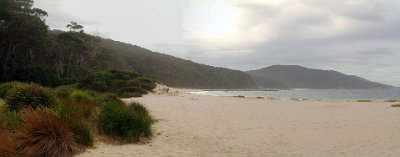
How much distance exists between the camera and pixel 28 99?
1170 cm

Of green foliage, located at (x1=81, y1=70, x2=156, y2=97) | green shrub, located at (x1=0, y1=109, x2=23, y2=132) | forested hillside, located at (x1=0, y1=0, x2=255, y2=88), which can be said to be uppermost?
forested hillside, located at (x1=0, y1=0, x2=255, y2=88)

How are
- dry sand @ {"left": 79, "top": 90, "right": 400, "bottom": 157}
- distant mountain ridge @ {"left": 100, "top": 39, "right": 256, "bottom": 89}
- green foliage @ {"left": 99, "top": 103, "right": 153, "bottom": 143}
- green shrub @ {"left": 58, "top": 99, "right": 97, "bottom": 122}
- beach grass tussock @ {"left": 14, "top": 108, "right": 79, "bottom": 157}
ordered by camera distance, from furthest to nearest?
distant mountain ridge @ {"left": 100, "top": 39, "right": 256, "bottom": 89}
green shrub @ {"left": 58, "top": 99, "right": 97, "bottom": 122}
green foliage @ {"left": 99, "top": 103, "right": 153, "bottom": 143}
dry sand @ {"left": 79, "top": 90, "right": 400, "bottom": 157}
beach grass tussock @ {"left": 14, "top": 108, "right": 79, "bottom": 157}

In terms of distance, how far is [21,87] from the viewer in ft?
39.5

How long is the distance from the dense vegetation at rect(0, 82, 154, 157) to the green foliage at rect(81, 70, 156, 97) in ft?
90.6

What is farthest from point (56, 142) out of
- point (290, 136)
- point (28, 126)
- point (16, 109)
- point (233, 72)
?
point (233, 72)

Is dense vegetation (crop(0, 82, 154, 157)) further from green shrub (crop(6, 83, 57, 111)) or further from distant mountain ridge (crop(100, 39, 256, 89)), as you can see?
distant mountain ridge (crop(100, 39, 256, 89))

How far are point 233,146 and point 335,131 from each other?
180 inches

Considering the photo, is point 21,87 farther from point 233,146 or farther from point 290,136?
point 290,136

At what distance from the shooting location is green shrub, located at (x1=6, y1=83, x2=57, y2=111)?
38.0 ft

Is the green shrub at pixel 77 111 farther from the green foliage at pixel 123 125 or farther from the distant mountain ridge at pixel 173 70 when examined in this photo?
the distant mountain ridge at pixel 173 70

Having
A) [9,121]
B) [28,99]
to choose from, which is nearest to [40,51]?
[28,99]

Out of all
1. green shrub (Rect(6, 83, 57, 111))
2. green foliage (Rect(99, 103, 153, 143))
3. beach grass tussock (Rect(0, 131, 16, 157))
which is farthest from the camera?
green shrub (Rect(6, 83, 57, 111))

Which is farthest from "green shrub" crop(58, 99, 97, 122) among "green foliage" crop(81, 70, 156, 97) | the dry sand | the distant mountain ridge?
the distant mountain ridge

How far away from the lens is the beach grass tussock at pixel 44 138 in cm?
800
